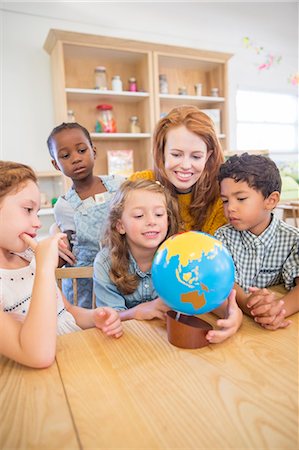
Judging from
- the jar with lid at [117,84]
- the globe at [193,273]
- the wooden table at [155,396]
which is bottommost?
the wooden table at [155,396]

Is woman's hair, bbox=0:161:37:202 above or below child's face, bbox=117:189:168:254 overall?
above

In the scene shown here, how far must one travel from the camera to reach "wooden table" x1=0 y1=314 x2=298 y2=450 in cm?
45

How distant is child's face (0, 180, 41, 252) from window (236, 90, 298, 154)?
4.73 m

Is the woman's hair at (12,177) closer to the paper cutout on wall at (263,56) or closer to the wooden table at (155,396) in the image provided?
the wooden table at (155,396)

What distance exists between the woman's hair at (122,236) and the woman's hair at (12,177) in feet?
1.42

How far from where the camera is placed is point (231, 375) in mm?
583

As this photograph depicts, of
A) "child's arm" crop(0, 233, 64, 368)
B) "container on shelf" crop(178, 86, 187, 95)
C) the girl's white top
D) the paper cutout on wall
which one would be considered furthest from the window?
"child's arm" crop(0, 233, 64, 368)

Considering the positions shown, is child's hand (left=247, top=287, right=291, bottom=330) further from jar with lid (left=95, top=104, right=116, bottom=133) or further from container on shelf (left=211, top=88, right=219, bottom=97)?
container on shelf (left=211, top=88, right=219, bottom=97)

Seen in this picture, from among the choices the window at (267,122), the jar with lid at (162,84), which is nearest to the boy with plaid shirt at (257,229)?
the jar with lid at (162,84)

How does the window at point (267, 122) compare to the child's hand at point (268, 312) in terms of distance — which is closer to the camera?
the child's hand at point (268, 312)

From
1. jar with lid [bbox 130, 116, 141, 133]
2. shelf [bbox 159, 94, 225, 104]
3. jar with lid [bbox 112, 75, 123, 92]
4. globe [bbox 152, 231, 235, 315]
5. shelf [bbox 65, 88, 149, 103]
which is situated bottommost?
globe [bbox 152, 231, 235, 315]

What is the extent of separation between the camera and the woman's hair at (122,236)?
1.14 m

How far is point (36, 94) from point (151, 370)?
Result: 3.54 m

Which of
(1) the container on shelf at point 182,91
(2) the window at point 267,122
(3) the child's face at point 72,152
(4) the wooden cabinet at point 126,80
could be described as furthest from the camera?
(2) the window at point 267,122
